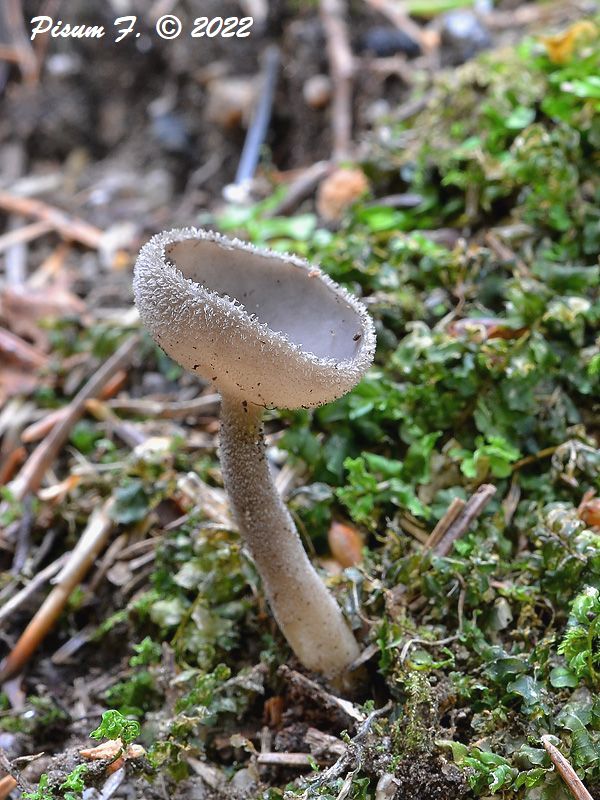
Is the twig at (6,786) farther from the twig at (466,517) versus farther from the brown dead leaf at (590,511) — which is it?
the brown dead leaf at (590,511)

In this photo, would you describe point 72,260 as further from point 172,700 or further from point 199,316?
point 199,316

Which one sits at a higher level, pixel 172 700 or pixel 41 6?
pixel 41 6

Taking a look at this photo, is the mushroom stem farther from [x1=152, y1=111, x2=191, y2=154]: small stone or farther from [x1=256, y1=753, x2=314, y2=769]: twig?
[x1=152, y1=111, x2=191, y2=154]: small stone

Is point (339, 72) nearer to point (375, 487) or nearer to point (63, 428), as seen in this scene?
point (63, 428)

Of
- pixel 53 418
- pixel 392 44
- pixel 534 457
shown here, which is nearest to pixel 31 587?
pixel 53 418

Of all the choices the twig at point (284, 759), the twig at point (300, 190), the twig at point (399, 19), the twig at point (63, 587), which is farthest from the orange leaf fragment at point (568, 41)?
the twig at point (284, 759)

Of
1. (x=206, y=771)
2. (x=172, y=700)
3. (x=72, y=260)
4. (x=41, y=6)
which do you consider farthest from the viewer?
(x=41, y=6)


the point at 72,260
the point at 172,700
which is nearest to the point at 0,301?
the point at 72,260
